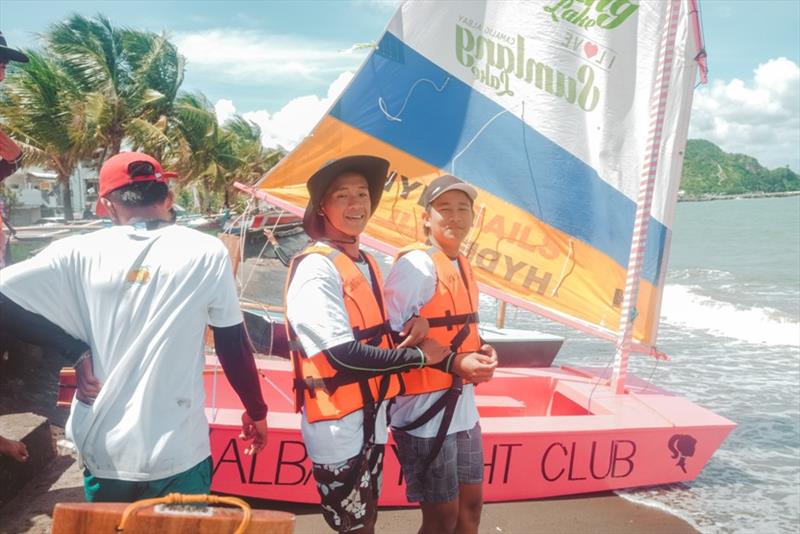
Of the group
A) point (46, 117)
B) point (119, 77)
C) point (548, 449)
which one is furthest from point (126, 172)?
point (119, 77)

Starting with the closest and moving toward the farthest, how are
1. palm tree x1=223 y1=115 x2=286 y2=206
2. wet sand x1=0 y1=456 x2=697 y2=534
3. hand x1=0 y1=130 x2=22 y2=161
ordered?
1. hand x1=0 y1=130 x2=22 y2=161
2. wet sand x1=0 y1=456 x2=697 y2=534
3. palm tree x1=223 y1=115 x2=286 y2=206

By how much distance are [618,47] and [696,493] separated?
3069 mm

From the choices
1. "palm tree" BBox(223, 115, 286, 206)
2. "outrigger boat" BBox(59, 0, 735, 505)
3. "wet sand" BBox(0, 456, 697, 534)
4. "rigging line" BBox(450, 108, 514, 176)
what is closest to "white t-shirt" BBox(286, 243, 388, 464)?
"wet sand" BBox(0, 456, 697, 534)

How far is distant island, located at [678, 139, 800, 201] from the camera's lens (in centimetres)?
13825

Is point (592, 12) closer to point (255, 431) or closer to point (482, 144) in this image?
point (482, 144)

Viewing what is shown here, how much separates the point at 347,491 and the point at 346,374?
0.34 meters

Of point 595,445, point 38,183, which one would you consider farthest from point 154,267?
point 38,183

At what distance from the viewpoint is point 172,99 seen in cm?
2172

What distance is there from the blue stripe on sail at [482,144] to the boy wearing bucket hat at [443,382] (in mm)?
2257

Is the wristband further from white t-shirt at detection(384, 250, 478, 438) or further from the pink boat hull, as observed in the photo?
the pink boat hull

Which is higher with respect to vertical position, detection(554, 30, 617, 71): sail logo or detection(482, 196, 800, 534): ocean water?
detection(554, 30, 617, 71): sail logo

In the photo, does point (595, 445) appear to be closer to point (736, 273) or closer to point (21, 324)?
point (21, 324)

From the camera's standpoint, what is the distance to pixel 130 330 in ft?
5.00

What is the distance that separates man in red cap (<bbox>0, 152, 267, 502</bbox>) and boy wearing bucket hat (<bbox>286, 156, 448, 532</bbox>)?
1.04 ft
